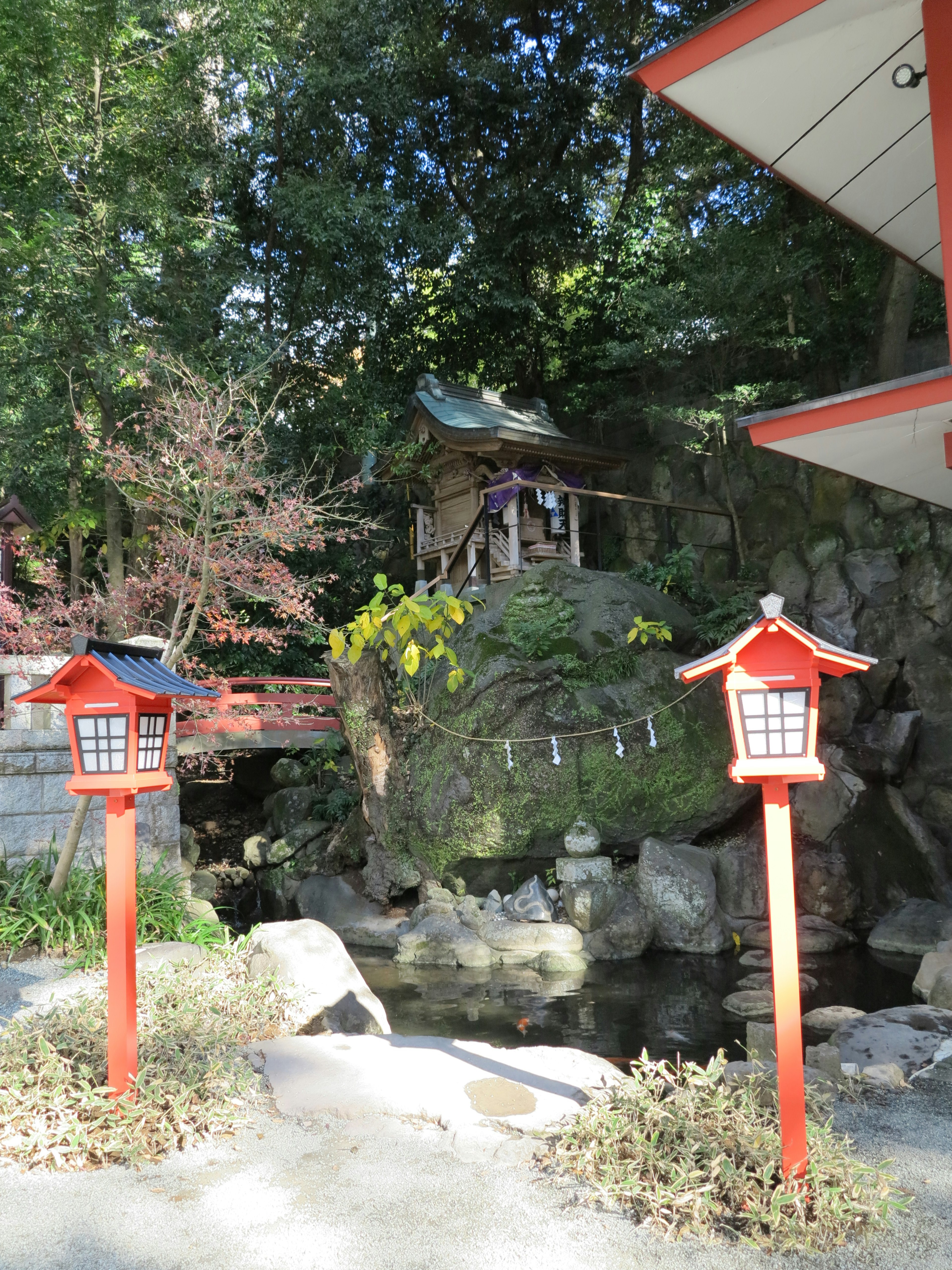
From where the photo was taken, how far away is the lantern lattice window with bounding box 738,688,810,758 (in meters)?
3.57

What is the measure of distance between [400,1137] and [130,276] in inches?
490

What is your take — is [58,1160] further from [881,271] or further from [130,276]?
[881,271]

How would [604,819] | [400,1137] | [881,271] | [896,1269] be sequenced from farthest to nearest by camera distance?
[881,271] < [604,819] < [400,1137] < [896,1269]

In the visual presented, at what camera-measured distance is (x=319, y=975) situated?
21.7 feet

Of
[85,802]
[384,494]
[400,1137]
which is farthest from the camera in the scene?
[384,494]

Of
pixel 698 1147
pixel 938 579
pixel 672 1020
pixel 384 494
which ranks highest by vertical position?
pixel 384 494

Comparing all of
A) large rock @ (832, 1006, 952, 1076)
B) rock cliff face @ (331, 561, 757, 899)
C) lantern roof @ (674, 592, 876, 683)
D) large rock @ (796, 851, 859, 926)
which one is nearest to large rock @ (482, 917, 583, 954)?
rock cliff face @ (331, 561, 757, 899)

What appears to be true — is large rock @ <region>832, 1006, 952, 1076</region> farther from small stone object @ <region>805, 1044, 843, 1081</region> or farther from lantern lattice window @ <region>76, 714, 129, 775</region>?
lantern lattice window @ <region>76, 714, 129, 775</region>

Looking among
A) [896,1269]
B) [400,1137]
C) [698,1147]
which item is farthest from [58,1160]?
[896,1269]

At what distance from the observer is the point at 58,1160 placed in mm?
3809

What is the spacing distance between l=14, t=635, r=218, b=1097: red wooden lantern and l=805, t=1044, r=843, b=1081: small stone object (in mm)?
3650

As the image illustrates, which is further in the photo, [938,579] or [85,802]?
[938,579]

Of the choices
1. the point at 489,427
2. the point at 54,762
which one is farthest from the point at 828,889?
the point at 54,762

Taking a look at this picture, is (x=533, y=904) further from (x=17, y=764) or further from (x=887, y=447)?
(x=887, y=447)
